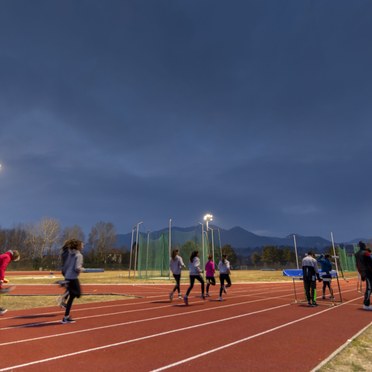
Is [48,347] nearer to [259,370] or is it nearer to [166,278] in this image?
[259,370]

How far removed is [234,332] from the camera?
23.4 feet

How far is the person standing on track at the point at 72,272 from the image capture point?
8.31 m

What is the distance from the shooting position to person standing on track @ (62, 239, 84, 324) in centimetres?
831

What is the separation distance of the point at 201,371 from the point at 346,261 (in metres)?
52.9

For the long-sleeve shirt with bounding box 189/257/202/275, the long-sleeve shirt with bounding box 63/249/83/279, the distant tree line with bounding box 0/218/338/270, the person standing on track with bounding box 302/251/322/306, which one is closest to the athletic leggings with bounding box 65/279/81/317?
the long-sleeve shirt with bounding box 63/249/83/279

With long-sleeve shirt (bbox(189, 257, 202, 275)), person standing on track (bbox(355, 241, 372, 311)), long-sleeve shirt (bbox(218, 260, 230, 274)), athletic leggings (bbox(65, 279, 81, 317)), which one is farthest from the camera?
long-sleeve shirt (bbox(218, 260, 230, 274))

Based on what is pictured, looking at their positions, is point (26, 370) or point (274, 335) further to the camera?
point (274, 335)

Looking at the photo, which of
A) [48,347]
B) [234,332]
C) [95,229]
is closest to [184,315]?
[234,332]

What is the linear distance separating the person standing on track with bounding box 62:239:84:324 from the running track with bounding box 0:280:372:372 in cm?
48

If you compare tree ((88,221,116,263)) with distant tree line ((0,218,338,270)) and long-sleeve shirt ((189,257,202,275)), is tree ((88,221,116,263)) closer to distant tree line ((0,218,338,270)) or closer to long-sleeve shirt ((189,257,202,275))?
distant tree line ((0,218,338,270))

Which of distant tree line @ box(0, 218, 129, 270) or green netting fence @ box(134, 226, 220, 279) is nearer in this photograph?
green netting fence @ box(134, 226, 220, 279)

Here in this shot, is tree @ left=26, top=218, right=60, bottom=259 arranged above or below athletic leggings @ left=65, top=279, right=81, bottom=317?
above

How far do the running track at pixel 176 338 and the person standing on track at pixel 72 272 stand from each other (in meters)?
0.48

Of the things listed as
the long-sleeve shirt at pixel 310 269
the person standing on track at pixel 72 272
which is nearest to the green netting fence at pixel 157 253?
the long-sleeve shirt at pixel 310 269
